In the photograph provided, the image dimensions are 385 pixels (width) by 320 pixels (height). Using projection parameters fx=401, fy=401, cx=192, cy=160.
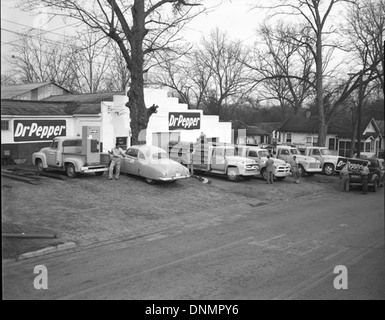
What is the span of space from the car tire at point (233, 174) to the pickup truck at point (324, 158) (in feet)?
22.4

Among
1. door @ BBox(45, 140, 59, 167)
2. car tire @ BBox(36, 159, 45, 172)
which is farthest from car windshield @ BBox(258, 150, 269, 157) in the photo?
car tire @ BBox(36, 159, 45, 172)

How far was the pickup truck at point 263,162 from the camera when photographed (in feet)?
63.2

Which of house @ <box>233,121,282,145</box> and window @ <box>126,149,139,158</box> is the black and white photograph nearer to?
window @ <box>126,149,139,158</box>

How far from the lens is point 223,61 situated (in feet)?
46.0

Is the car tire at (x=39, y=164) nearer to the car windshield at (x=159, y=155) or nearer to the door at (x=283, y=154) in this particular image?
the car windshield at (x=159, y=155)

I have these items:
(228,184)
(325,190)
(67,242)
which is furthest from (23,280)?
(325,190)

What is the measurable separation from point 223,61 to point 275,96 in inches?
467

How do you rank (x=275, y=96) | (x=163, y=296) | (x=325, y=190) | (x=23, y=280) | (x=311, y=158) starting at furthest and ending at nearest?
(x=275, y=96)
(x=311, y=158)
(x=325, y=190)
(x=163, y=296)
(x=23, y=280)

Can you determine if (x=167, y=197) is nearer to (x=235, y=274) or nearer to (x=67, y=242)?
(x=67, y=242)

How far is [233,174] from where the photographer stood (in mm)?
18172

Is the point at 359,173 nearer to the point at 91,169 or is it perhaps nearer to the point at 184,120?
the point at 184,120

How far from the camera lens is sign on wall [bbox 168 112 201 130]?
74.0 ft

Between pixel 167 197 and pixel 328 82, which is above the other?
pixel 328 82

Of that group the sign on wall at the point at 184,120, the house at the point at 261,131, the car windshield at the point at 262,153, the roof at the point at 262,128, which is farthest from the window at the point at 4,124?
the roof at the point at 262,128
